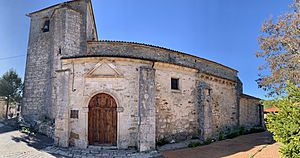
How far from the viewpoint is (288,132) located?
4121mm

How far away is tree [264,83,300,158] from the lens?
3945mm

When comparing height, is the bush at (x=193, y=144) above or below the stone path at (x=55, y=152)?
below

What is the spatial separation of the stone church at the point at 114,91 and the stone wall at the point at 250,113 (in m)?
0.49

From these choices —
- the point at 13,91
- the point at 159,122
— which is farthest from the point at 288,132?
the point at 13,91

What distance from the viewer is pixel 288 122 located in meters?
4.12

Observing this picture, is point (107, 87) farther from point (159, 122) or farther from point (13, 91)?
point (13, 91)

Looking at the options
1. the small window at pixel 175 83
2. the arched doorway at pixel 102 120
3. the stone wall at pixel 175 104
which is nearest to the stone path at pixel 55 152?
the arched doorway at pixel 102 120

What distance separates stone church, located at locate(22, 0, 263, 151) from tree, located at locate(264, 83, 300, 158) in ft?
18.9

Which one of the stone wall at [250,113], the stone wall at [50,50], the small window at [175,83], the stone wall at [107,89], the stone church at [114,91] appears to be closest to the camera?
the stone wall at [107,89]

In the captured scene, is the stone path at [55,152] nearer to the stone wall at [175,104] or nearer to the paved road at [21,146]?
the paved road at [21,146]

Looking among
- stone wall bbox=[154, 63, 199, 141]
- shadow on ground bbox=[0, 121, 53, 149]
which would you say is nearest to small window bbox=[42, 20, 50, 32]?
shadow on ground bbox=[0, 121, 53, 149]

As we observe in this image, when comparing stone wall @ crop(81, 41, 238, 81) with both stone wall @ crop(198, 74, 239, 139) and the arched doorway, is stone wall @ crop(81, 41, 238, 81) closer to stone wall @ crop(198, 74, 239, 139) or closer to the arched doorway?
stone wall @ crop(198, 74, 239, 139)

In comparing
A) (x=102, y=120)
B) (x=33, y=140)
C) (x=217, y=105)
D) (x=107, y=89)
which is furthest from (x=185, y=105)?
(x=33, y=140)

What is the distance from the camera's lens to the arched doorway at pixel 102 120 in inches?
362
